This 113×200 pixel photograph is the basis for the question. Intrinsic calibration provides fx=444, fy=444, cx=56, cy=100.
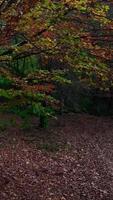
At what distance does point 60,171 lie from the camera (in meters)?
14.3

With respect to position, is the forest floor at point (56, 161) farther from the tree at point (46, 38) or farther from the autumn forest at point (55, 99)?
the tree at point (46, 38)

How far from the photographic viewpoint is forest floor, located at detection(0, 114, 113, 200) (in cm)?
1238

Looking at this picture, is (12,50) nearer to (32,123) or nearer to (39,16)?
(39,16)

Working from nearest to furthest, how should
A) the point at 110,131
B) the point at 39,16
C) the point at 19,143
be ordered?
the point at 39,16 → the point at 19,143 → the point at 110,131

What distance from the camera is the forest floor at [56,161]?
12.4 meters

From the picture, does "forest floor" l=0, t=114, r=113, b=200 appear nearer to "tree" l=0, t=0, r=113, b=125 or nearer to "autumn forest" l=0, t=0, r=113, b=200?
"autumn forest" l=0, t=0, r=113, b=200

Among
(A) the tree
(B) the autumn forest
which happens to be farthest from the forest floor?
(A) the tree

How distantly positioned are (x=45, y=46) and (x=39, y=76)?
0.81 metres

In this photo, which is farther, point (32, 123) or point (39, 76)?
point (32, 123)

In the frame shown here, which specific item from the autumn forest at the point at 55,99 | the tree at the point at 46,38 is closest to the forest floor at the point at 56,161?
the autumn forest at the point at 55,99

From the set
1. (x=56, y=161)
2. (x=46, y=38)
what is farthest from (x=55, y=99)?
(x=56, y=161)

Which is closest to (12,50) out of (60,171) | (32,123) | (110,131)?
(60,171)

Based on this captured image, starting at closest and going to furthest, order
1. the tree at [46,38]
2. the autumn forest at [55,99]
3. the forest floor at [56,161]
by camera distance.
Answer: the tree at [46,38] → the autumn forest at [55,99] → the forest floor at [56,161]

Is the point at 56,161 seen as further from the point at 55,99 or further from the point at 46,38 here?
the point at 46,38
